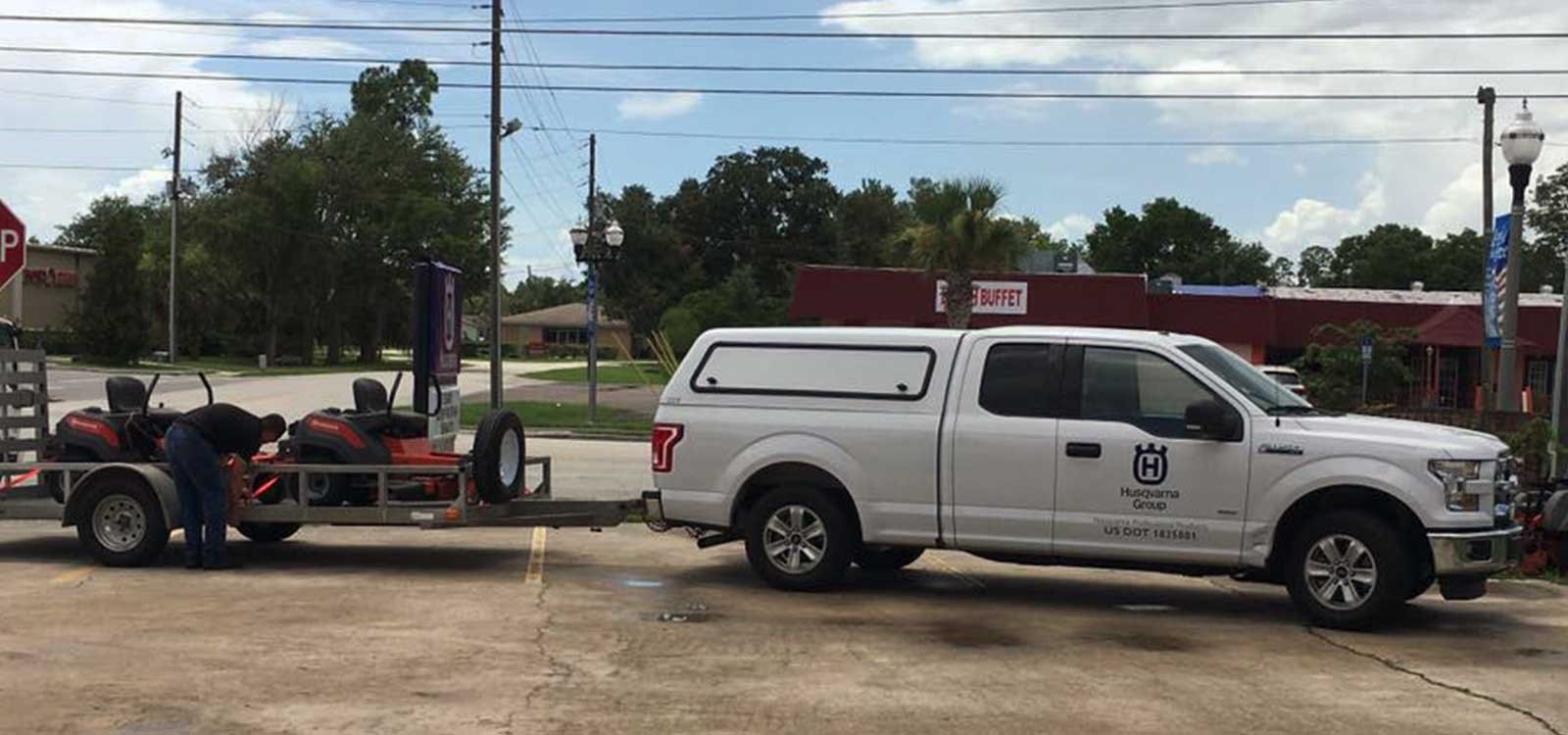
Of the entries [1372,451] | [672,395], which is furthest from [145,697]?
[1372,451]

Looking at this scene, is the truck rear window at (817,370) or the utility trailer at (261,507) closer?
the truck rear window at (817,370)

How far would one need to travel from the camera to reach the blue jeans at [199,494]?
31.3 ft

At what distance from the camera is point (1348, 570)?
8.17 metres

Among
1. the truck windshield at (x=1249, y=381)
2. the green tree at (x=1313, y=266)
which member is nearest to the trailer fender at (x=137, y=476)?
the truck windshield at (x=1249, y=381)

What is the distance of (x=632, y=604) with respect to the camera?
883 cm

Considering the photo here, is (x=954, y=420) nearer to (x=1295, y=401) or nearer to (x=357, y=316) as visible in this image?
(x=1295, y=401)

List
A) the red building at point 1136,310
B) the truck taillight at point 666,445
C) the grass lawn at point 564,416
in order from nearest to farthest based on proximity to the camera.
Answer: the truck taillight at point 666,445 < the grass lawn at point 564,416 < the red building at point 1136,310

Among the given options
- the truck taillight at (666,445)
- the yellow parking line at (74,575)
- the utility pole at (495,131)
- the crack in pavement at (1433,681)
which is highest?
the utility pole at (495,131)

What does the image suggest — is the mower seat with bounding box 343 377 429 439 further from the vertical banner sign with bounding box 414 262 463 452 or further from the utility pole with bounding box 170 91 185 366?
the utility pole with bounding box 170 91 185 366

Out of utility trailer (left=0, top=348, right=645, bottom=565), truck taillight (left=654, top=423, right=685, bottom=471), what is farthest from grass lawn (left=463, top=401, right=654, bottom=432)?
truck taillight (left=654, top=423, right=685, bottom=471)

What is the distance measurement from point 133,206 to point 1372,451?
98.5 metres

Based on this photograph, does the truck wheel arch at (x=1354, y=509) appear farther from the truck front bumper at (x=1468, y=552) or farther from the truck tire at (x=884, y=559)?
the truck tire at (x=884, y=559)

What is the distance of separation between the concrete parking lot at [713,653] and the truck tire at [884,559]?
283mm

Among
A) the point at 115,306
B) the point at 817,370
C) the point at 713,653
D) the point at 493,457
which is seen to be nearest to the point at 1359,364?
the point at 817,370
